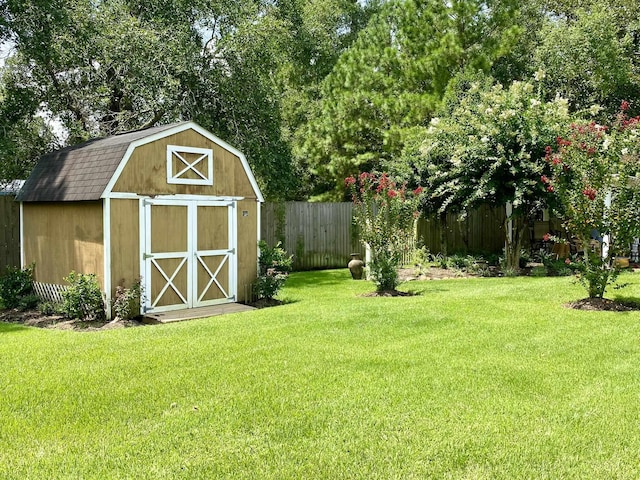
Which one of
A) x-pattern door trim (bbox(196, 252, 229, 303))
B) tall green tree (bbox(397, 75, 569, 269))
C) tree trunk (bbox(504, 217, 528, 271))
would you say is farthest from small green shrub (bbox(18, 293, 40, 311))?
tree trunk (bbox(504, 217, 528, 271))

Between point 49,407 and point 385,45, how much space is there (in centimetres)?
1803

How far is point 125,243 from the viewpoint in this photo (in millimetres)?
8227

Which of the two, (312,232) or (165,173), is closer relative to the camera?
(165,173)

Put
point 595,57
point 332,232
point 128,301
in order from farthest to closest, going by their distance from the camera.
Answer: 1. point 595,57
2. point 332,232
3. point 128,301

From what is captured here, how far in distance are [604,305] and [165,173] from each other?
681cm

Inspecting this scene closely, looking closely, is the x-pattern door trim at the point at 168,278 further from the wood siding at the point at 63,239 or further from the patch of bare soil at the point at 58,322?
the wood siding at the point at 63,239

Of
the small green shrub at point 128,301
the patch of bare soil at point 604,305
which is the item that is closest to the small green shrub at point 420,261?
the patch of bare soil at point 604,305

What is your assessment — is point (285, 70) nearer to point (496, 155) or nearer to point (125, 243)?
point (496, 155)

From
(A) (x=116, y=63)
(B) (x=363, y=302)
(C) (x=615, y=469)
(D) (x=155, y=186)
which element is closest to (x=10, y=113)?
(A) (x=116, y=63)

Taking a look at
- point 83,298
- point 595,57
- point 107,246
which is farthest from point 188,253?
point 595,57

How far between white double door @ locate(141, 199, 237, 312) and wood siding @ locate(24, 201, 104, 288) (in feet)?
2.28

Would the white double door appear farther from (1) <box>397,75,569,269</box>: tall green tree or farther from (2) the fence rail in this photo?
(1) <box>397,75,569,269</box>: tall green tree

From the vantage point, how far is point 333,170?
19.9 metres

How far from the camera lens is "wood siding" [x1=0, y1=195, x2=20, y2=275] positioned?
1047 cm
